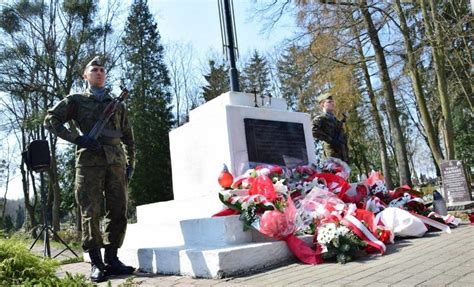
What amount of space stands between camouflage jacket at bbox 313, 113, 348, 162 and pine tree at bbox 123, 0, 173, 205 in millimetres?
24726

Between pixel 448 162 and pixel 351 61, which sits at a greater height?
pixel 351 61

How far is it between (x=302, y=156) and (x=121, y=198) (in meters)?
2.84

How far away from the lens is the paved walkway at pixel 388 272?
114 inches

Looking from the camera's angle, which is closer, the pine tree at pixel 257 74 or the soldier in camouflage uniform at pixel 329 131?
the soldier in camouflage uniform at pixel 329 131

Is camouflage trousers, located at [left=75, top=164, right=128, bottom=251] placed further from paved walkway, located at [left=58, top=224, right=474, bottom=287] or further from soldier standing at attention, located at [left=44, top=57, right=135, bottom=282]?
paved walkway, located at [left=58, top=224, right=474, bottom=287]

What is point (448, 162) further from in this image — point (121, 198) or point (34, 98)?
point (34, 98)

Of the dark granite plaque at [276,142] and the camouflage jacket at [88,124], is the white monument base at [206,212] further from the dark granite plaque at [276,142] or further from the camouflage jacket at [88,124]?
the camouflage jacket at [88,124]

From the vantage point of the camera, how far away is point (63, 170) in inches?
1414

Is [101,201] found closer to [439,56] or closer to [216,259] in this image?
[216,259]

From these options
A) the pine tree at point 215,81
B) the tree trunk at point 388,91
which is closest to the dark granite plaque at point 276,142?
the tree trunk at point 388,91

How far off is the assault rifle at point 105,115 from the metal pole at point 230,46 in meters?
2.47

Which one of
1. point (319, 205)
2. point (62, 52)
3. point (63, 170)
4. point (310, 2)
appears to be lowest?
point (319, 205)

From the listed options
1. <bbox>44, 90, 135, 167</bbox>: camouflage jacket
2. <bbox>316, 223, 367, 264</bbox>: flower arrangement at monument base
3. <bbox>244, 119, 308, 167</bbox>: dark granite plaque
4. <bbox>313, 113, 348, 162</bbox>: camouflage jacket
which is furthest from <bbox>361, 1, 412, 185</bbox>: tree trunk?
<bbox>44, 90, 135, 167</bbox>: camouflage jacket

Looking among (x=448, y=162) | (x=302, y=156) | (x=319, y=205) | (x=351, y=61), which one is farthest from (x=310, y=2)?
(x=319, y=205)
